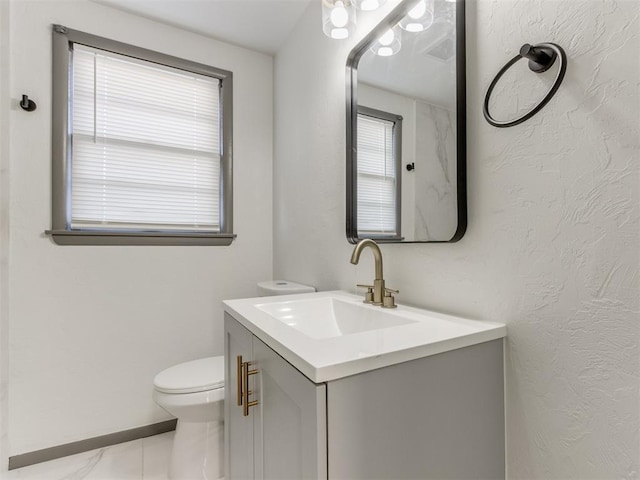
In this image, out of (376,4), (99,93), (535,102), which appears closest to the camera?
(535,102)

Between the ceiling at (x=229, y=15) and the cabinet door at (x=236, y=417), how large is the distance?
5.52ft

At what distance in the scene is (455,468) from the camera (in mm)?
727

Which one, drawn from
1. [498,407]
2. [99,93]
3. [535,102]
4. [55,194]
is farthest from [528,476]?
[99,93]

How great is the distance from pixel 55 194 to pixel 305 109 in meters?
1.38

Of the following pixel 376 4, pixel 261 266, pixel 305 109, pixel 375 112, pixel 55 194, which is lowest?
pixel 261 266

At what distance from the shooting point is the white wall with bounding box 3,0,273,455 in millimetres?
1606

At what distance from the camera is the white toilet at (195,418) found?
1396mm

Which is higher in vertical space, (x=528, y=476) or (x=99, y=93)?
(x=99, y=93)

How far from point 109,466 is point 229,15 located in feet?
8.11

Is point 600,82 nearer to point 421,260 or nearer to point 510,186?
point 510,186

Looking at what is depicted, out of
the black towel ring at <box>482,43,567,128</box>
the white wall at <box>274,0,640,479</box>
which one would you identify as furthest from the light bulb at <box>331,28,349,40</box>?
the black towel ring at <box>482,43,567,128</box>

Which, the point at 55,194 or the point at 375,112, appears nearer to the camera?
the point at 375,112

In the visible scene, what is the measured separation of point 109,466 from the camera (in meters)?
1.60

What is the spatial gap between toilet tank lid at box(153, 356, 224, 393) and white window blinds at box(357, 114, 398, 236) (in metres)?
0.94
